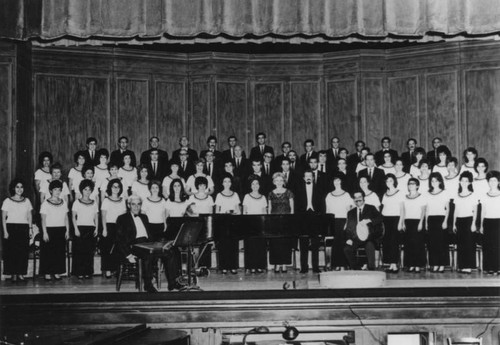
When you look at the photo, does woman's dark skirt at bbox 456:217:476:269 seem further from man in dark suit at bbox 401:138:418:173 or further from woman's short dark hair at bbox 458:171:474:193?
man in dark suit at bbox 401:138:418:173

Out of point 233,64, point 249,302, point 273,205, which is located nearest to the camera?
point 249,302

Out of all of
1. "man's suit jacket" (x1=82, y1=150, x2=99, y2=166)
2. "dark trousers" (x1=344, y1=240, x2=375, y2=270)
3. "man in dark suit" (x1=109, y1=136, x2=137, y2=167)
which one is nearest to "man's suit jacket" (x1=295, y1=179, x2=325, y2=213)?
"dark trousers" (x1=344, y1=240, x2=375, y2=270)

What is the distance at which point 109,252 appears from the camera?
8.36 m

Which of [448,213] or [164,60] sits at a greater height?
[164,60]

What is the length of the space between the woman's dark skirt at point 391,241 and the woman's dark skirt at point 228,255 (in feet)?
6.00

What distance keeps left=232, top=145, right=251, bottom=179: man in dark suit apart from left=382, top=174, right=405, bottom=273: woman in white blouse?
216 cm

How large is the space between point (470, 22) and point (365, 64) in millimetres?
5559

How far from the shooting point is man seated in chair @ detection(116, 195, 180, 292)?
6750 mm

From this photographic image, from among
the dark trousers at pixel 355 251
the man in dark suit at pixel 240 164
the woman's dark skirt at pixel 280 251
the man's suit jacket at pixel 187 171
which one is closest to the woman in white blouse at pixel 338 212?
the dark trousers at pixel 355 251

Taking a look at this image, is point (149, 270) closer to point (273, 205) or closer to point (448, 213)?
point (273, 205)

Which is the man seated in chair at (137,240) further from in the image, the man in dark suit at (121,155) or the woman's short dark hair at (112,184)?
the man in dark suit at (121,155)

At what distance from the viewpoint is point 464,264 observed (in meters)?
8.29

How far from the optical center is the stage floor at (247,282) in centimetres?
690

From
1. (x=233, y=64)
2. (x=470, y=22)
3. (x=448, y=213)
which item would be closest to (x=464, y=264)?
(x=448, y=213)
